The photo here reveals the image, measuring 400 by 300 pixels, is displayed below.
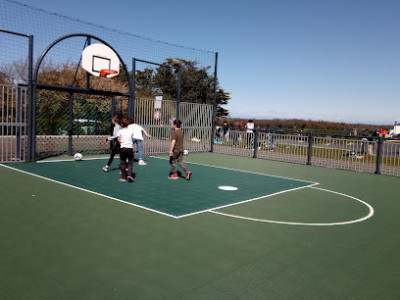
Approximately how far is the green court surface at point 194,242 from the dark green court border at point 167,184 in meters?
0.07

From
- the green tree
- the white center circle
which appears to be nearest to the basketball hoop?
the white center circle

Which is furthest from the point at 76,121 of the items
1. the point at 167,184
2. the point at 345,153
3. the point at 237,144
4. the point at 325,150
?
the point at 345,153

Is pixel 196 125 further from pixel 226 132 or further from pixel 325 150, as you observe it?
pixel 325 150

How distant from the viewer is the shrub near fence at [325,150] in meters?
14.8

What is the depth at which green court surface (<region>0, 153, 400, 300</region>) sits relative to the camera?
424 cm

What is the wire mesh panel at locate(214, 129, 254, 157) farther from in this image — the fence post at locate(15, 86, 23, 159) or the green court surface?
the fence post at locate(15, 86, 23, 159)

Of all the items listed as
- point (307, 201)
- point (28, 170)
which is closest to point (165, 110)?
point (28, 170)

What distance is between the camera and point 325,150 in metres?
16.9

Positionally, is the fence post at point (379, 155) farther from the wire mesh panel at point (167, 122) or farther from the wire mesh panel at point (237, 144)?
the wire mesh panel at point (167, 122)

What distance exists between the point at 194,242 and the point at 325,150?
1257 cm

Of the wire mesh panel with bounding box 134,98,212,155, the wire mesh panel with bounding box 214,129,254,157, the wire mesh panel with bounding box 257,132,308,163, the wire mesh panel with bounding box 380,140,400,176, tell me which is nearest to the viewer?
the wire mesh panel with bounding box 380,140,400,176

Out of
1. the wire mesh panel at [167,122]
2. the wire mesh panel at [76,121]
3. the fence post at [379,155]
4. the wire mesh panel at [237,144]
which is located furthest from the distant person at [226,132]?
the fence post at [379,155]

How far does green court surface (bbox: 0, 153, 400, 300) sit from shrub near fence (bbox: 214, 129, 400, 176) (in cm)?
471

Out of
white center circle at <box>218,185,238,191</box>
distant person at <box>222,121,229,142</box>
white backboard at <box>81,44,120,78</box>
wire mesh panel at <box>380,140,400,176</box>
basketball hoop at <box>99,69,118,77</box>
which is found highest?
white backboard at <box>81,44,120,78</box>
